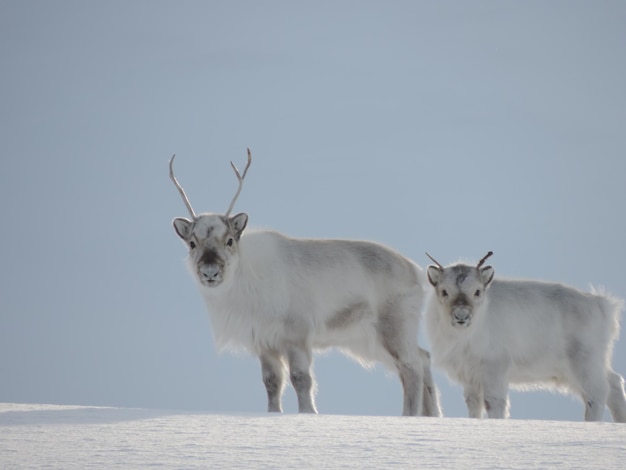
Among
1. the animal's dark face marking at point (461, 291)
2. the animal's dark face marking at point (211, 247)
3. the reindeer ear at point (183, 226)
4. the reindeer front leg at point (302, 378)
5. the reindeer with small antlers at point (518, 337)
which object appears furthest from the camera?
the reindeer with small antlers at point (518, 337)

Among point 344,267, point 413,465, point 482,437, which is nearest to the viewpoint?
point 413,465

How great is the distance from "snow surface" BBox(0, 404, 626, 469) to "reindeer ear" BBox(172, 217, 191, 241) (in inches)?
178

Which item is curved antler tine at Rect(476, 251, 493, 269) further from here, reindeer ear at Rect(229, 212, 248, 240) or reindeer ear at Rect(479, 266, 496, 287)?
reindeer ear at Rect(229, 212, 248, 240)

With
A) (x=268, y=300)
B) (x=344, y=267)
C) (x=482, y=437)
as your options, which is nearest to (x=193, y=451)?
(x=482, y=437)

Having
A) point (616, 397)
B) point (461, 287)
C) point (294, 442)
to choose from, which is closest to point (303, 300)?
point (461, 287)

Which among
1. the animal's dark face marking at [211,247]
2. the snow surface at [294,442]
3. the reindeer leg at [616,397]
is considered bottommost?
the reindeer leg at [616,397]

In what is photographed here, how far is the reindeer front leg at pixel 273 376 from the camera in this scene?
10.7m

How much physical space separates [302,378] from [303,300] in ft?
3.17

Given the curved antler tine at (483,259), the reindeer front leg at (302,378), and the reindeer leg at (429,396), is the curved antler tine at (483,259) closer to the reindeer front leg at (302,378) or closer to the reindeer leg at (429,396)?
the reindeer leg at (429,396)

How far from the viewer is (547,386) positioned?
1392 centimetres

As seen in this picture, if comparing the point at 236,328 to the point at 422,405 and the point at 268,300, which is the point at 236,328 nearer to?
the point at 268,300

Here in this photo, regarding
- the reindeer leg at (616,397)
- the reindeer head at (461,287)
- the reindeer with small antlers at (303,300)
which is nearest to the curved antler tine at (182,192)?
the reindeer with small antlers at (303,300)

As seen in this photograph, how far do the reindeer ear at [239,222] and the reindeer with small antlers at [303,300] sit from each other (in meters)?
0.01

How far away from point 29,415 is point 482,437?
293cm
